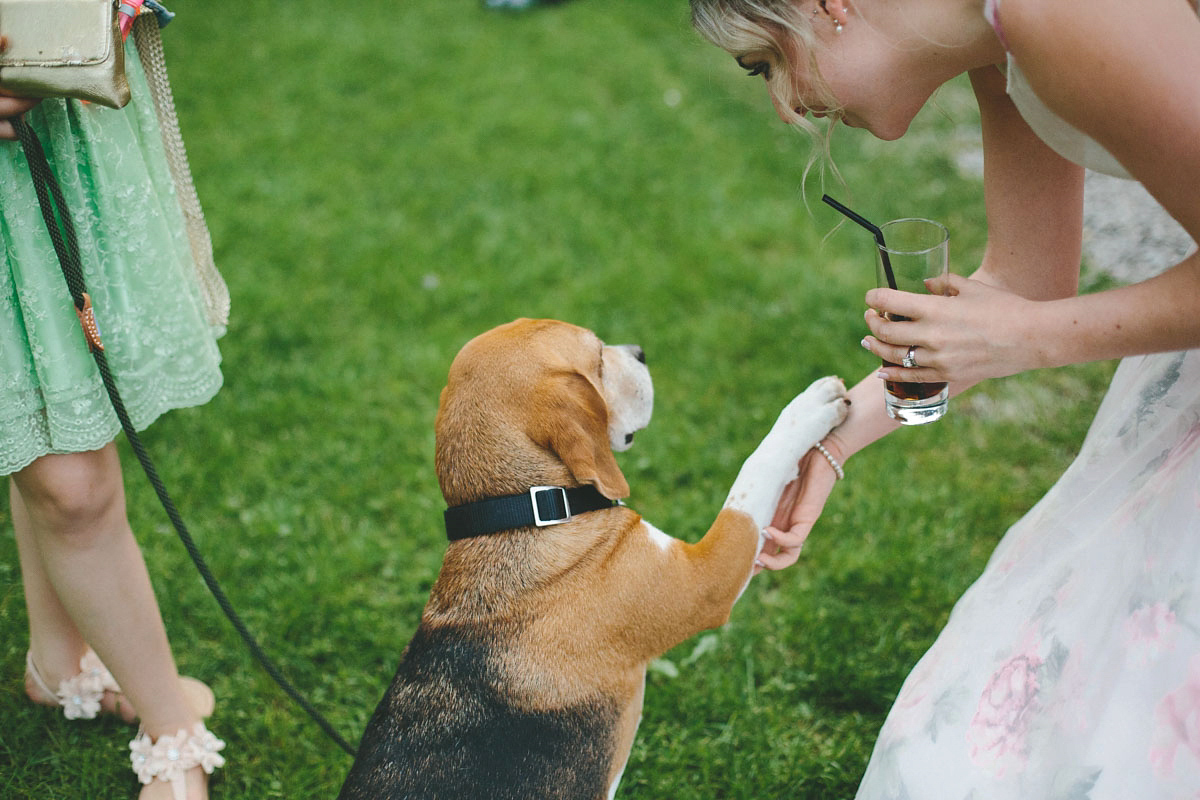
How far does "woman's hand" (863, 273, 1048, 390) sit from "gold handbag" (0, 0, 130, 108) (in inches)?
75.2

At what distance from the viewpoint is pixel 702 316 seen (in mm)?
5469

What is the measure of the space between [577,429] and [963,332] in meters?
1.03

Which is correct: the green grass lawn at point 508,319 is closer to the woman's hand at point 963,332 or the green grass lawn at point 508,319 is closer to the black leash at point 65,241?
the woman's hand at point 963,332

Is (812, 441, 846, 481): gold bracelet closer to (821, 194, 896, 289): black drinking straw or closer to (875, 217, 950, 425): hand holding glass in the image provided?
(875, 217, 950, 425): hand holding glass

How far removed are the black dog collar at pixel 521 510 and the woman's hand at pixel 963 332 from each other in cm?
97

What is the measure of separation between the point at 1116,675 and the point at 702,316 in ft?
Result: 11.9

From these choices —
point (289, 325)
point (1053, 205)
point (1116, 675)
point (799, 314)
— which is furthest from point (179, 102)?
point (1116, 675)

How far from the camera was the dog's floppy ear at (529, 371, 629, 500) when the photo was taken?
2.66 metres

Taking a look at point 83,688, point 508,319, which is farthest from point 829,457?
point 508,319

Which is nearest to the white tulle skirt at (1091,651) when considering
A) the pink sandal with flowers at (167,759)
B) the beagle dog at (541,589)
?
the beagle dog at (541,589)

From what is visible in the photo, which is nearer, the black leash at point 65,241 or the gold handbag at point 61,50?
the gold handbag at point 61,50

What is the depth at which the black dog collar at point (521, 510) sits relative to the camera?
271cm

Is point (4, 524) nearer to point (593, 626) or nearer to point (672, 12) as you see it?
point (593, 626)

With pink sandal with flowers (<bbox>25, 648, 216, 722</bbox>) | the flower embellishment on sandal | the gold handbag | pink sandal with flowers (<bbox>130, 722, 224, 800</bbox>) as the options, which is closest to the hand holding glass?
the gold handbag
